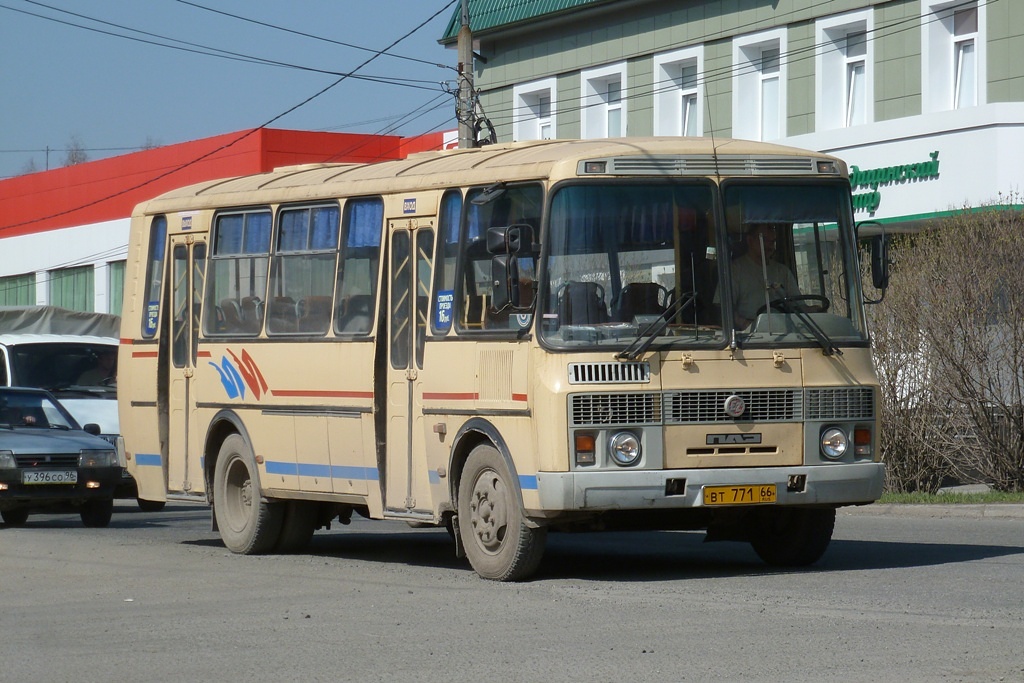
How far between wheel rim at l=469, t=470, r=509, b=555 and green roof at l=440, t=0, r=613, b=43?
897 inches

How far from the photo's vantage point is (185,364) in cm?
1544

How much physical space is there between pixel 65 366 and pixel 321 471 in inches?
470

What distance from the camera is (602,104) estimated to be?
3538cm

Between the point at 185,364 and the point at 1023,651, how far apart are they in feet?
29.6

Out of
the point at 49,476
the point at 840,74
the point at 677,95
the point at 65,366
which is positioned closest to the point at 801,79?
the point at 840,74

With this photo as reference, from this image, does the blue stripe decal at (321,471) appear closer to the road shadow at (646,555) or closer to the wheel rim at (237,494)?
Result: the wheel rim at (237,494)

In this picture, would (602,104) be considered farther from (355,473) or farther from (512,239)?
(512,239)

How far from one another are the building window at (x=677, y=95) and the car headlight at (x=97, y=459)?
1667 centimetres

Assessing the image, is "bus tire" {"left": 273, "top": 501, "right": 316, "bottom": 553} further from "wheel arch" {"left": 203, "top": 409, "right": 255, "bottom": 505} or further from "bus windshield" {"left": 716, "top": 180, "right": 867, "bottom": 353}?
"bus windshield" {"left": 716, "top": 180, "right": 867, "bottom": 353}

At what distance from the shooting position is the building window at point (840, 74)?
29.7 metres

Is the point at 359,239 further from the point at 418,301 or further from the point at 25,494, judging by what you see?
the point at 25,494

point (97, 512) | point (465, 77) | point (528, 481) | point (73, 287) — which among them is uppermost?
point (465, 77)

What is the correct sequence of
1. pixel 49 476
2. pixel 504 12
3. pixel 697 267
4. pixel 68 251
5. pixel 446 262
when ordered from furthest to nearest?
pixel 68 251 → pixel 504 12 → pixel 49 476 → pixel 446 262 → pixel 697 267

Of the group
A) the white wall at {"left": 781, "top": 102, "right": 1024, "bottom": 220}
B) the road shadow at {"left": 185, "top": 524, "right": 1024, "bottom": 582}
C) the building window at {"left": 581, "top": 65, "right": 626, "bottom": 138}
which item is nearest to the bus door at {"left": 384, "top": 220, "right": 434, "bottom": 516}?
the road shadow at {"left": 185, "top": 524, "right": 1024, "bottom": 582}
